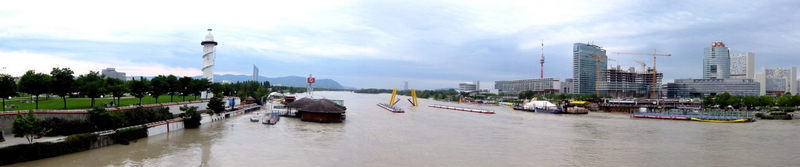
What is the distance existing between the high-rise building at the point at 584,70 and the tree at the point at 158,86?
109686 mm

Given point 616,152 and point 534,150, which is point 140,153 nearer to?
point 534,150

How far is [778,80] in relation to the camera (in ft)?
375

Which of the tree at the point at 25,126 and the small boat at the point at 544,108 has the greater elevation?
the tree at the point at 25,126

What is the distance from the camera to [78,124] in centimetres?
1600

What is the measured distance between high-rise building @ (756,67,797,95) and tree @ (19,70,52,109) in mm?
134314

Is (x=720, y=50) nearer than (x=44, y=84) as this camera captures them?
No

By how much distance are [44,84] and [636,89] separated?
115 metres

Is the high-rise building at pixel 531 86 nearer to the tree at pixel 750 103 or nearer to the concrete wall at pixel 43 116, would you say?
the tree at pixel 750 103

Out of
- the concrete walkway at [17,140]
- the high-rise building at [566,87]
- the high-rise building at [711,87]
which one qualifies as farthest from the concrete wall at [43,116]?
the high-rise building at [566,87]

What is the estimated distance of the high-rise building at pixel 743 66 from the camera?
123 metres

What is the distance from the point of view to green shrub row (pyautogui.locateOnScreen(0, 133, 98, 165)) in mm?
11688

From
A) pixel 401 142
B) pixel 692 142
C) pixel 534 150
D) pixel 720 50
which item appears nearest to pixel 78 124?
pixel 401 142

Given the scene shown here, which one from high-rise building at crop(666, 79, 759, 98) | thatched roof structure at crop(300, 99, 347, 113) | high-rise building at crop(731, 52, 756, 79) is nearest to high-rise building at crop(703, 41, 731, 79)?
high-rise building at crop(731, 52, 756, 79)

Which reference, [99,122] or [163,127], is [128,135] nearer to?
[99,122]
